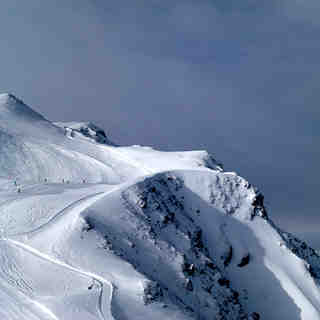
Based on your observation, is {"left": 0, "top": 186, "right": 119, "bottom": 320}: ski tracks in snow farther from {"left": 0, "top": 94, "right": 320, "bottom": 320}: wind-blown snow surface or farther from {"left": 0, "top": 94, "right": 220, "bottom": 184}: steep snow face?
{"left": 0, "top": 94, "right": 220, "bottom": 184}: steep snow face

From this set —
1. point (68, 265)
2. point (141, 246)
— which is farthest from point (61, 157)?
point (68, 265)

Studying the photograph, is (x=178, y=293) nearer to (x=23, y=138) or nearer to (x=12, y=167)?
(x=12, y=167)

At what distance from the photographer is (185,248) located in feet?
119

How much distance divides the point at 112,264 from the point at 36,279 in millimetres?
4163

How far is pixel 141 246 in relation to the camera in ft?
108

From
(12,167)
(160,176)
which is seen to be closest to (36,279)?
(160,176)

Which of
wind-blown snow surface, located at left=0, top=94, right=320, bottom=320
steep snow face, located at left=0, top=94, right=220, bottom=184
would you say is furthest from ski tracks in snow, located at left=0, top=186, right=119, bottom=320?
steep snow face, located at left=0, top=94, right=220, bottom=184

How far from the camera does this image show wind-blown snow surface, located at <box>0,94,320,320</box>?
993 inches

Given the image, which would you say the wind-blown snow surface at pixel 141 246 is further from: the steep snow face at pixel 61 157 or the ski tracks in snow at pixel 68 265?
the steep snow face at pixel 61 157

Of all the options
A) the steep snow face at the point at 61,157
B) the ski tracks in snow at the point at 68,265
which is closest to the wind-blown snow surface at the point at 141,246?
the ski tracks in snow at the point at 68,265

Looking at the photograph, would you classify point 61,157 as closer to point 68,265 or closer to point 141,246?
point 141,246

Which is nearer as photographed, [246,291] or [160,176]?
[246,291]

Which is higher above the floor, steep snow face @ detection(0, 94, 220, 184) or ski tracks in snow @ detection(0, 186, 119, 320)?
ski tracks in snow @ detection(0, 186, 119, 320)

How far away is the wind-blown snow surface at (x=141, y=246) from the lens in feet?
82.7
